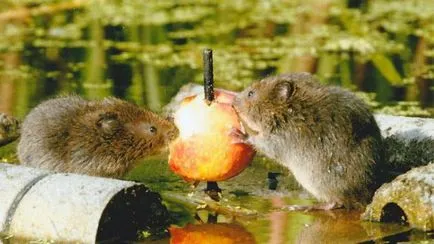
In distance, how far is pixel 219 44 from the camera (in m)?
13.4

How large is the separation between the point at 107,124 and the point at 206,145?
0.78 meters

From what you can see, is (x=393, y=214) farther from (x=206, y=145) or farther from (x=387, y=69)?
(x=387, y=69)

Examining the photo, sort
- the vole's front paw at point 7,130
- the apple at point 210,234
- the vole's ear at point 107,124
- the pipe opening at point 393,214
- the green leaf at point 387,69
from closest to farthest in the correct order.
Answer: the apple at point 210,234 < the pipe opening at point 393,214 < the vole's ear at point 107,124 < the vole's front paw at point 7,130 < the green leaf at point 387,69

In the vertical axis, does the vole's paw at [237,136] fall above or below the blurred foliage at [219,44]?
below

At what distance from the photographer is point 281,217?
24.8 feet

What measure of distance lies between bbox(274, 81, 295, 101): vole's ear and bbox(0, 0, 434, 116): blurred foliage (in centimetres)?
254

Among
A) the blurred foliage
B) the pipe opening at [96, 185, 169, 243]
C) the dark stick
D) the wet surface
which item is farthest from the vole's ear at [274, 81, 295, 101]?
the blurred foliage

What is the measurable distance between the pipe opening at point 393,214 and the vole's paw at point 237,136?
970 millimetres

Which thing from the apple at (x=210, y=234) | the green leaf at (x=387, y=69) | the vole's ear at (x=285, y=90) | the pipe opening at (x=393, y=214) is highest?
the green leaf at (x=387, y=69)

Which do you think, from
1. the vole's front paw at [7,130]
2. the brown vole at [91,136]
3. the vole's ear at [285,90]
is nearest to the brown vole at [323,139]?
the vole's ear at [285,90]

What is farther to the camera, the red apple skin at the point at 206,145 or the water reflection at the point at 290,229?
the red apple skin at the point at 206,145

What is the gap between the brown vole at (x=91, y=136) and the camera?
795 cm

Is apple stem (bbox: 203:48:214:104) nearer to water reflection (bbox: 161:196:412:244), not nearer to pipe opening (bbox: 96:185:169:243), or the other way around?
water reflection (bbox: 161:196:412:244)

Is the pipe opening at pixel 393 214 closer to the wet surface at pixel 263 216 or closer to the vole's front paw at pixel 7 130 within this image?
the wet surface at pixel 263 216
